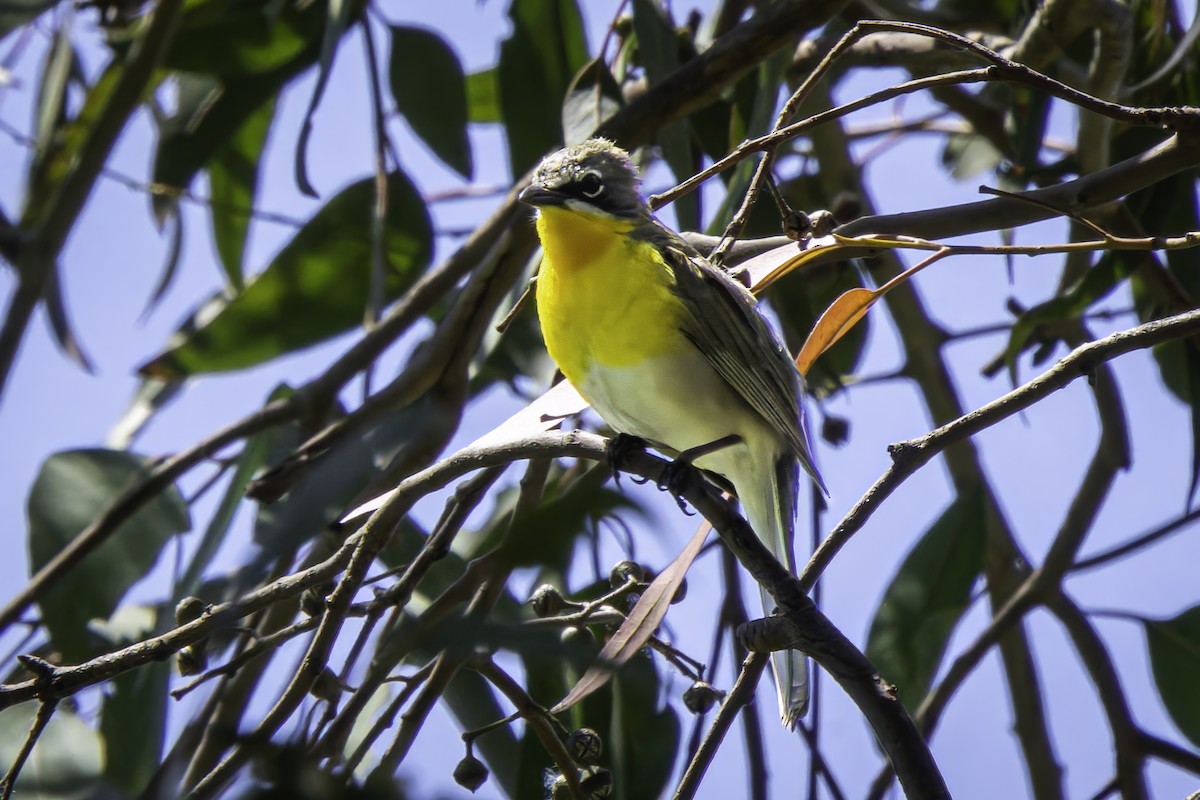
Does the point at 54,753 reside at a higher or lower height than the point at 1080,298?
lower

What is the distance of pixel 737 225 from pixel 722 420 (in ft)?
1.63

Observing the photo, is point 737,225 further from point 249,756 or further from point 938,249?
point 249,756

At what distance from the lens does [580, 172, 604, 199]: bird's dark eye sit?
2363mm

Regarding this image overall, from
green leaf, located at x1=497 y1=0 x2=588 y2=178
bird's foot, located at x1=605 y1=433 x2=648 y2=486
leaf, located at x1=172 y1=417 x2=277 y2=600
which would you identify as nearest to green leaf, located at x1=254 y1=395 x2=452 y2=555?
bird's foot, located at x1=605 y1=433 x2=648 y2=486

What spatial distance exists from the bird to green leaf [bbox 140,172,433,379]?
35.6 inches

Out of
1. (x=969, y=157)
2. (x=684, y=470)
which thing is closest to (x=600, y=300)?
(x=684, y=470)

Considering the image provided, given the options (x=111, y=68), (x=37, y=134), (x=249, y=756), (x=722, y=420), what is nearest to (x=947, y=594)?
(x=722, y=420)

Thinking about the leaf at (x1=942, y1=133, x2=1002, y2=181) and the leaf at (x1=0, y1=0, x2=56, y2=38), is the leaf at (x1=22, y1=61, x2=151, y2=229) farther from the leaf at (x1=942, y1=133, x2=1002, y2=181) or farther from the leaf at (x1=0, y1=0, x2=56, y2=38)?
the leaf at (x1=942, y1=133, x2=1002, y2=181)

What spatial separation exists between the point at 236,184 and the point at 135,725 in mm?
2042

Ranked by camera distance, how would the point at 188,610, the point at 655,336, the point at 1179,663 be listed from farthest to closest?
the point at 1179,663, the point at 655,336, the point at 188,610

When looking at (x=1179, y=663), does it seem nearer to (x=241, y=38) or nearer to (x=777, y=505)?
(x=777, y=505)

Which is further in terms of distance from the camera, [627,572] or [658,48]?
[658,48]

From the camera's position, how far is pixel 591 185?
2.38 metres

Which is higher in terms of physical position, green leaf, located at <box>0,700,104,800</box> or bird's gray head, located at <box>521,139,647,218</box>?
bird's gray head, located at <box>521,139,647,218</box>
